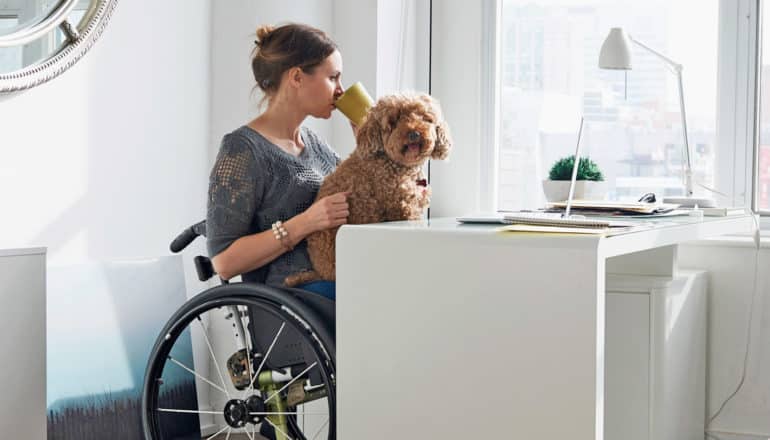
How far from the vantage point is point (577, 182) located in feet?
9.30

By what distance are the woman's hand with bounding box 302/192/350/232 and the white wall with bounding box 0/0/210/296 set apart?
→ 0.86 m

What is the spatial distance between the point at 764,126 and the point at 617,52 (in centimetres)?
59

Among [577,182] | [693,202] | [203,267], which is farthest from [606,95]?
[203,267]

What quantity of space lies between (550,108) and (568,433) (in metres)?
1.94

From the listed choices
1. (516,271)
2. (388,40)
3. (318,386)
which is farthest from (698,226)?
(388,40)

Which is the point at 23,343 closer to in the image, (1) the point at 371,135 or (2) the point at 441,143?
(1) the point at 371,135

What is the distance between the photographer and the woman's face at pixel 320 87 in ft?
7.17

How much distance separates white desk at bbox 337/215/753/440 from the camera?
62.3 inches

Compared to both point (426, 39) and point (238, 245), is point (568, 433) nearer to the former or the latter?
point (238, 245)

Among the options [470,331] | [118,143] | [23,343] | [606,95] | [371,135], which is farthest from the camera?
[606,95]

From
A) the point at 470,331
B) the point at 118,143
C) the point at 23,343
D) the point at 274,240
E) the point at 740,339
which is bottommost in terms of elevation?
the point at 740,339

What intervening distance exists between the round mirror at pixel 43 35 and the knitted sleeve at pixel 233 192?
0.60 metres

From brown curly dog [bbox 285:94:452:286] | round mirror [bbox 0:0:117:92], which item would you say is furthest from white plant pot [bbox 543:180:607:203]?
round mirror [bbox 0:0:117:92]

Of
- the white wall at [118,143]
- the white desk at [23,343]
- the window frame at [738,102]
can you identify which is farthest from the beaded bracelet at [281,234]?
the window frame at [738,102]
